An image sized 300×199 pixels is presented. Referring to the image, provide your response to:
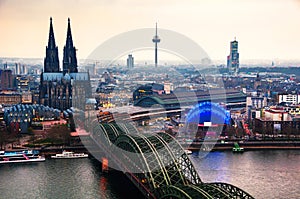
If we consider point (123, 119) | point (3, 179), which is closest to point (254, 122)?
point (123, 119)

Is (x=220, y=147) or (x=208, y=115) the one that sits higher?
(x=208, y=115)

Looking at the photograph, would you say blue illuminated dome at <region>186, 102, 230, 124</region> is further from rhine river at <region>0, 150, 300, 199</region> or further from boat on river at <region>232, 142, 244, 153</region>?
rhine river at <region>0, 150, 300, 199</region>

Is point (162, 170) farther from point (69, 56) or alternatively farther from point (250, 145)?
point (69, 56)

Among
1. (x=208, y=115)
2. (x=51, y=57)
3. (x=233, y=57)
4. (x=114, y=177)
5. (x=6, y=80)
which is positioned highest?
(x=233, y=57)

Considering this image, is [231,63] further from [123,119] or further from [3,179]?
[3,179]

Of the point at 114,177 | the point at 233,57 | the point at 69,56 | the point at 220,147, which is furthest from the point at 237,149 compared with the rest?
the point at 233,57

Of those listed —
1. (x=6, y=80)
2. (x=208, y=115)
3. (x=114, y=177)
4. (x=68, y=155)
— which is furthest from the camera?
(x=6, y=80)

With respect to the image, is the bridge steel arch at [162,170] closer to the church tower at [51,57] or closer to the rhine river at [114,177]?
the rhine river at [114,177]
